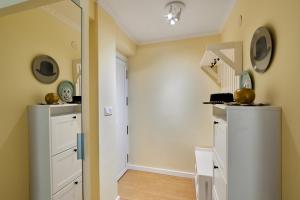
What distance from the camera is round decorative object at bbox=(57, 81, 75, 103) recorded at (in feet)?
3.80

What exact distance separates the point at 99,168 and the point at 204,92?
194 centimetres

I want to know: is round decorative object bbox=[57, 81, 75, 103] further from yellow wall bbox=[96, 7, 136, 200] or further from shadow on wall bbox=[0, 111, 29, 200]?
yellow wall bbox=[96, 7, 136, 200]

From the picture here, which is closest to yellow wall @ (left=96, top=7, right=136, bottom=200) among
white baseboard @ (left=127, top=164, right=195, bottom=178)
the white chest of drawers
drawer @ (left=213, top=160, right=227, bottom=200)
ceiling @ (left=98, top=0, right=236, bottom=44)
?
ceiling @ (left=98, top=0, right=236, bottom=44)

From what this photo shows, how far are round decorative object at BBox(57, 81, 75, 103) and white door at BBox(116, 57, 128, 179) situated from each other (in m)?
1.56

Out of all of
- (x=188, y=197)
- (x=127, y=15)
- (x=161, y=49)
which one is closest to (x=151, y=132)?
(x=188, y=197)

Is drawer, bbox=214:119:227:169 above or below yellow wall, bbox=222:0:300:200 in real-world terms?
below

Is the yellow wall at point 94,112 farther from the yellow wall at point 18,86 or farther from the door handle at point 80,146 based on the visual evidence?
the door handle at point 80,146

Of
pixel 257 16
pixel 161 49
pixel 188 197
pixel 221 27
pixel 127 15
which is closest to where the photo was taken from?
pixel 257 16

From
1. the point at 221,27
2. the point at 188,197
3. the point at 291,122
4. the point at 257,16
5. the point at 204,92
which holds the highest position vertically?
the point at 221,27

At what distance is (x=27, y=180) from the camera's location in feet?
3.38

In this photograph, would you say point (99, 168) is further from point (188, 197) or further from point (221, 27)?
point (221, 27)

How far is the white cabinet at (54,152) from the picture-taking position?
1039 mm

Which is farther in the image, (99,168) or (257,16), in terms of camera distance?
(99,168)

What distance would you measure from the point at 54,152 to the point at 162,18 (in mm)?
1946
